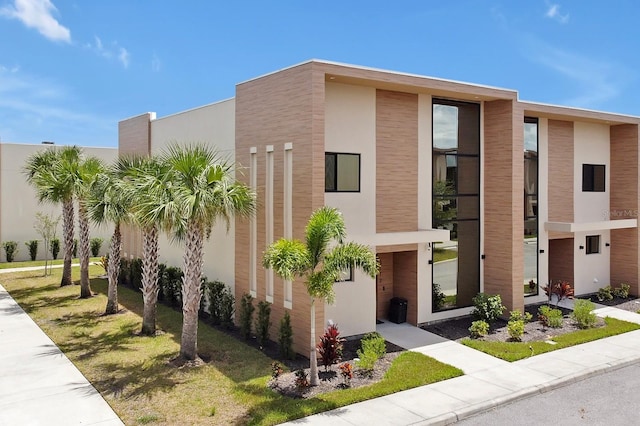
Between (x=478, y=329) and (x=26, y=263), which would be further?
(x=26, y=263)

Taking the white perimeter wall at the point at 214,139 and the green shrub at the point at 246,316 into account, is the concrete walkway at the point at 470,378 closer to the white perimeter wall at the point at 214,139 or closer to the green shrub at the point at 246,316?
the green shrub at the point at 246,316

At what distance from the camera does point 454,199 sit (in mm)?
17719

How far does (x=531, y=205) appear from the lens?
20.1 meters

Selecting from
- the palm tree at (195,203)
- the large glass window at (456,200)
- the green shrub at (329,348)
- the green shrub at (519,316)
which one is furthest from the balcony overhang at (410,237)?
the palm tree at (195,203)

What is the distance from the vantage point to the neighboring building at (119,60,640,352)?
14.4 meters

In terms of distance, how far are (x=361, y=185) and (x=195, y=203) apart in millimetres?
5250

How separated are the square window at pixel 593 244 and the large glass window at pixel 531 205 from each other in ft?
13.1

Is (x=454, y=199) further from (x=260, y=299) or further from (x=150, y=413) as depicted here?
(x=150, y=413)

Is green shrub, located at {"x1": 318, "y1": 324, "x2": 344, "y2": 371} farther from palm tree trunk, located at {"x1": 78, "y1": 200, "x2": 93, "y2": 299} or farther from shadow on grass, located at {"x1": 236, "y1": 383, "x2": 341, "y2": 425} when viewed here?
palm tree trunk, located at {"x1": 78, "y1": 200, "x2": 93, "y2": 299}

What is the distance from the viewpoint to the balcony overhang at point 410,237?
14773mm

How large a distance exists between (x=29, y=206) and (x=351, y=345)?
81.5 feet

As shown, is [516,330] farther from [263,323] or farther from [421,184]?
[263,323]

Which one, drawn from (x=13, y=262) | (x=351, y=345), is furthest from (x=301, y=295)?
(x=13, y=262)

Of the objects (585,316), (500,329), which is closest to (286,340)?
(500,329)
